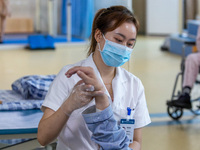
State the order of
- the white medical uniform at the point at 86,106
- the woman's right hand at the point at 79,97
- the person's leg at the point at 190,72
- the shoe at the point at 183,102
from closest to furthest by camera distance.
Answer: the woman's right hand at the point at 79,97, the white medical uniform at the point at 86,106, the shoe at the point at 183,102, the person's leg at the point at 190,72

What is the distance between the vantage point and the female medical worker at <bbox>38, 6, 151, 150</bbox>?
54.6 inches

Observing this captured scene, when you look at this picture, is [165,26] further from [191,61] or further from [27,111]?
A: [27,111]

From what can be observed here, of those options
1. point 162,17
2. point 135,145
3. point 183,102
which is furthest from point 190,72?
point 162,17

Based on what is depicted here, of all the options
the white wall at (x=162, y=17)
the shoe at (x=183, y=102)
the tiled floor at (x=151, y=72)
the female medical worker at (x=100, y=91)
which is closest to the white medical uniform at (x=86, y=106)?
the female medical worker at (x=100, y=91)

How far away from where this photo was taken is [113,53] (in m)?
1.60

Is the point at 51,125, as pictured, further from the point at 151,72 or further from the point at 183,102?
the point at 151,72

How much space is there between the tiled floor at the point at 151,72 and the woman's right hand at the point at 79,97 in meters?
0.62

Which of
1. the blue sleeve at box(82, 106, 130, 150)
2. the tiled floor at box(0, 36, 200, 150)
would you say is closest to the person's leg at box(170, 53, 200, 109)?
the tiled floor at box(0, 36, 200, 150)

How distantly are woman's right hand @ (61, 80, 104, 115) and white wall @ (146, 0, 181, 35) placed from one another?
9473 mm

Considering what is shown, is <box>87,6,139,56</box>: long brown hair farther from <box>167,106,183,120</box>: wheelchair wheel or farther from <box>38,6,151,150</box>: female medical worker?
<box>167,106,183,120</box>: wheelchair wheel

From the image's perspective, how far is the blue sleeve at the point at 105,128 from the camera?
134cm

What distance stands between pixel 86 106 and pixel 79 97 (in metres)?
0.10

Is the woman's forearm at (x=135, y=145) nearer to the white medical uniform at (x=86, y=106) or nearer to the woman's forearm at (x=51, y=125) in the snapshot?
the white medical uniform at (x=86, y=106)

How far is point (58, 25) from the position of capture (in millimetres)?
11195
